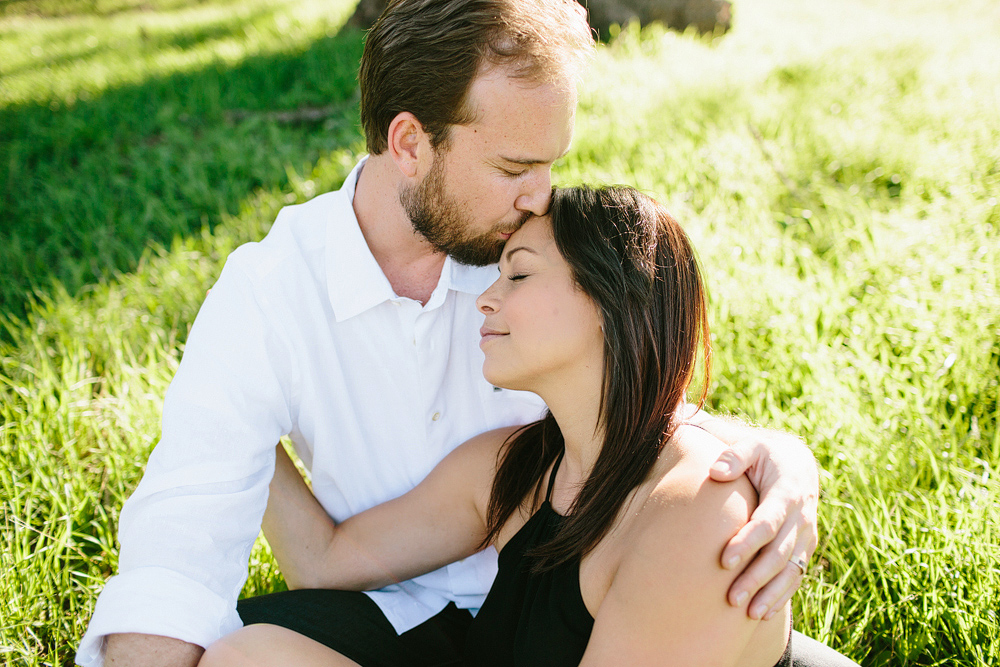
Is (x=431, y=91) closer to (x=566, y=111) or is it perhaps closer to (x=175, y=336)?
(x=566, y=111)

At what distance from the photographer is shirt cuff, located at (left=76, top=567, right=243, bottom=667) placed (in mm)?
1579

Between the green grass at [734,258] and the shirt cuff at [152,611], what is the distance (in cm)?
67

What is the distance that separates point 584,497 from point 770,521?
0.43 m

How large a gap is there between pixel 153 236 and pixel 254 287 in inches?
105

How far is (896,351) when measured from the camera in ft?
9.83

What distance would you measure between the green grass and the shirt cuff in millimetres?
667

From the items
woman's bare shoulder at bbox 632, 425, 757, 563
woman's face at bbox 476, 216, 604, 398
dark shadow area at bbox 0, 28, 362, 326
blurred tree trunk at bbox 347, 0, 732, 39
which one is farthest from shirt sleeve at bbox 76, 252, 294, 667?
blurred tree trunk at bbox 347, 0, 732, 39

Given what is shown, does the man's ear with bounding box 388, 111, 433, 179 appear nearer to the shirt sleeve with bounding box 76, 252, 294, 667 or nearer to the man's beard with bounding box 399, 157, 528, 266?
the man's beard with bounding box 399, 157, 528, 266

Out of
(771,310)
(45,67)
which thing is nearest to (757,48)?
(771,310)

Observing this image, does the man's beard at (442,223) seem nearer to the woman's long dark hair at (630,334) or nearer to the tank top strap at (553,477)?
the woman's long dark hair at (630,334)

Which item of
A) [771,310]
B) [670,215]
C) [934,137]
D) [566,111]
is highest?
[566,111]

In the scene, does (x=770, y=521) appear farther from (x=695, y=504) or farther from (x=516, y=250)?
(x=516, y=250)

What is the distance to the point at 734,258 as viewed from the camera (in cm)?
348

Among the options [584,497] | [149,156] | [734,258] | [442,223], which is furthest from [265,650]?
[149,156]
